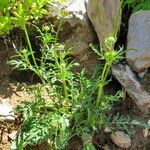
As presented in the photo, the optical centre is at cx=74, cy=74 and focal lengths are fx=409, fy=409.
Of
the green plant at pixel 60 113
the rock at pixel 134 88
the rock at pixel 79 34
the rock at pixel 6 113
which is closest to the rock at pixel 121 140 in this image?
the green plant at pixel 60 113

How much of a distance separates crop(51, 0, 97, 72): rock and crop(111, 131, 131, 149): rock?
61 cm

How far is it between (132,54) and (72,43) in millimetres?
525

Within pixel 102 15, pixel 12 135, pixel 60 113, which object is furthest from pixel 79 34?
pixel 12 135

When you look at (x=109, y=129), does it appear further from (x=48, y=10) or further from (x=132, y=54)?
(x=48, y=10)

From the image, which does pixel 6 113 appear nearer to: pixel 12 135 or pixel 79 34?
pixel 12 135

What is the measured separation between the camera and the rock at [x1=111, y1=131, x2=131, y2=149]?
→ 110 inches

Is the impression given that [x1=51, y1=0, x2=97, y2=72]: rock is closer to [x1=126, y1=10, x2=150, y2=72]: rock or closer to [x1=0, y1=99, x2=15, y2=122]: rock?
[x1=126, y1=10, x2=150, y2=72]: rock

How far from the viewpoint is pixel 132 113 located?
2.90m

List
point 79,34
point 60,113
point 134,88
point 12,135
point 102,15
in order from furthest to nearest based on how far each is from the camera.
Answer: point 79,34 → point 102,15 → point 134,88 → point 12,135 → point 60,113

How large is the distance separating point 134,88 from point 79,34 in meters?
0.66

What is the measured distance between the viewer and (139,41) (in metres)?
2.95

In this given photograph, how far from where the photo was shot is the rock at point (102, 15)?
119 inches

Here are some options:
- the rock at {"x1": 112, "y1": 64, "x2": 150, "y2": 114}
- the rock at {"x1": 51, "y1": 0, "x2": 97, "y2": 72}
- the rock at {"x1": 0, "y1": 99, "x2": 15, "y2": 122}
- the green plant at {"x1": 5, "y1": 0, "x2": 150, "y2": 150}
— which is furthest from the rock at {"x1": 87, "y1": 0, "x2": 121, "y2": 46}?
the rock at {"x1": 0, "y1": 99, "x2": 15, "y2": 122}

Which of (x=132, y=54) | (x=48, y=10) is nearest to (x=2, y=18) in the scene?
(x=48, y=10)
